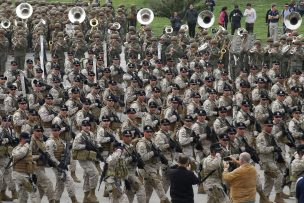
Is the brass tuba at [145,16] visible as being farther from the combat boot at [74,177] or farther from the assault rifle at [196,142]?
the assault rifle at [196,142]

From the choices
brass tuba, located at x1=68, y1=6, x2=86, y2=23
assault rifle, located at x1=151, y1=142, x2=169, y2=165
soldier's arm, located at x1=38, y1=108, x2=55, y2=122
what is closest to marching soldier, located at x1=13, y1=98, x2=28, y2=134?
soldier's arm, located at x1=38, y1=108, x2=55, y2=122

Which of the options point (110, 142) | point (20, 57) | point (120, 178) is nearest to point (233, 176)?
point (120, 178)

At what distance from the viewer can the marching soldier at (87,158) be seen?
20.5 m

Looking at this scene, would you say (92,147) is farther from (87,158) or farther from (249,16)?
(249,16)

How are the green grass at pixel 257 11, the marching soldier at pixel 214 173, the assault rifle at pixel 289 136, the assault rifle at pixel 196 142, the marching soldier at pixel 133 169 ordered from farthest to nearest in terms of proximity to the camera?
the green grass at pixel 257 11, the assault rifle at pixel 289 136, the assault rifle at pixel 196 142, the marching soldier at pixel 133 169, the marching soldier at pixel 214 173

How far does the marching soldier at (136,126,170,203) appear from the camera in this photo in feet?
65.1

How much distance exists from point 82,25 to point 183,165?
23327 mm

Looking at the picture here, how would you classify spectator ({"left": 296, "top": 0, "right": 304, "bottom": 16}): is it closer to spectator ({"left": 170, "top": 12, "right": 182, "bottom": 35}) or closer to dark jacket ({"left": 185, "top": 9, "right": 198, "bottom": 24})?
dark jacket ({"left": 185, "top": 9, "right": 198, "bottom": 24})

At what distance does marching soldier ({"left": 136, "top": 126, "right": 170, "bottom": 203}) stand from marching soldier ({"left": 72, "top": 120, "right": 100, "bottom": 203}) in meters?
1.10

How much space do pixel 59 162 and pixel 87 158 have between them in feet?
1.83

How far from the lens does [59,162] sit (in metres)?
20.4

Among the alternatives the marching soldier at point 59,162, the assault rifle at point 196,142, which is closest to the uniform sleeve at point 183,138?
the assault rifle at point 196,142

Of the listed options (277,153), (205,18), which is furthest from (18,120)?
(205,18)

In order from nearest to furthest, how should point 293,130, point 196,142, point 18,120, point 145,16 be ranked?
point 196,142, point 293,130, point 18,120, point 145,16
